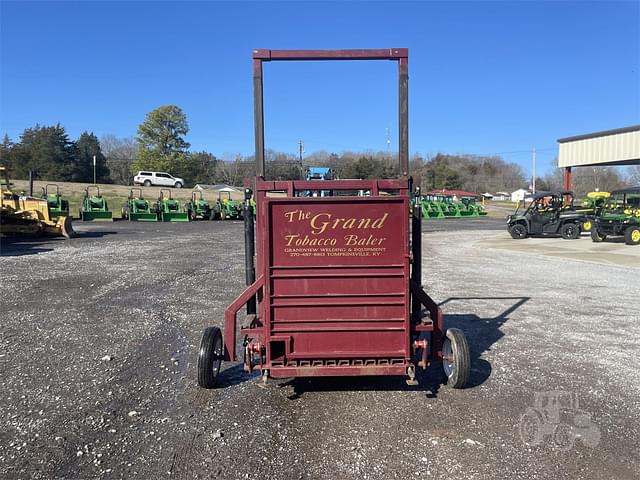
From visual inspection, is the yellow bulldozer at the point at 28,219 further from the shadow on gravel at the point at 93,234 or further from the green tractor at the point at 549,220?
the green tractor at the point at 549,220

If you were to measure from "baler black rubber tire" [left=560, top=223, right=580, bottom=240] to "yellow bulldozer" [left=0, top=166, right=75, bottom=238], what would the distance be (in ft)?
68.3

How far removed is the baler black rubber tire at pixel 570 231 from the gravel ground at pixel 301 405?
50.3 feet

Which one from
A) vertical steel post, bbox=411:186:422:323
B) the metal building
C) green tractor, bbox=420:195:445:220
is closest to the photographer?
vertical steel post, bbox=411:186:422:323

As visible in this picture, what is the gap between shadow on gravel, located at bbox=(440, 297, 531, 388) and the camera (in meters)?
4.83

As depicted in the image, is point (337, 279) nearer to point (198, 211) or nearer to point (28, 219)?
point (28, 219)

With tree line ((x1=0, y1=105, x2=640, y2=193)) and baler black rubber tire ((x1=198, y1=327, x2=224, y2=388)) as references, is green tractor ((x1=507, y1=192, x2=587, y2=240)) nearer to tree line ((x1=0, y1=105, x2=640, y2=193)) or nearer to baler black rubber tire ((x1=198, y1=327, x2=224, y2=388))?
baler black rubber tire ((x1=198, y1=327, x2=224, y2=388))

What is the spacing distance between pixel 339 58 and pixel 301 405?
10.6 ft

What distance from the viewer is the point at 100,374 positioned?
479cm

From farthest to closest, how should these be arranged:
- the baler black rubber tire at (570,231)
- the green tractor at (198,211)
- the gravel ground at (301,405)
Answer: the green tractor at (198,211), the baler black rubber tire at (570,231), the gravel ground at (301,405)

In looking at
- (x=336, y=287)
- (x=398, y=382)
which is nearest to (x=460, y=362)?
(x=398, y=382)

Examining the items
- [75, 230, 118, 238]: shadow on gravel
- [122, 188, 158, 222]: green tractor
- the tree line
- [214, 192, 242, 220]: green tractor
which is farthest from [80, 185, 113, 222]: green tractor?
the tree line

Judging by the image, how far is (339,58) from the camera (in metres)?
4.83

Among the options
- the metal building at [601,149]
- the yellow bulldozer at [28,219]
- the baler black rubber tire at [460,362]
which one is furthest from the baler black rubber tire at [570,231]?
the yellow bulldozer at [28,219]

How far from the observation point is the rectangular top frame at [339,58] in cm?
471
